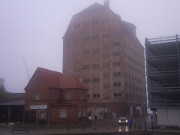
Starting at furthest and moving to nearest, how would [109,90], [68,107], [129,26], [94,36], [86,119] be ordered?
[129,26] < [94,36] < [109,90] < [86,119] < [68,107]

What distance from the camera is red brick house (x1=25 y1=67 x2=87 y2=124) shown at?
171ft

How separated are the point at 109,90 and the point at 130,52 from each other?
17.1m

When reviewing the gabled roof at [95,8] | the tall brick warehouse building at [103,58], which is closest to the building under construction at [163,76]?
the tall brick warehouse building at [103,58]

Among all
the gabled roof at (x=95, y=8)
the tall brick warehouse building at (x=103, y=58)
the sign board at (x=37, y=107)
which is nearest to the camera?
the sign board at (x=37, y=107)

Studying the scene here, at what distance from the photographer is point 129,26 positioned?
95.1 metres

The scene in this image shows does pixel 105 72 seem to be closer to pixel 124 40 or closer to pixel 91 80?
pixel 91 80

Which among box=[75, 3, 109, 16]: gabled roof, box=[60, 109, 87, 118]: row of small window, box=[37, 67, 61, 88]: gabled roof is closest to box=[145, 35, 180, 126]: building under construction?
box=[60, 109, 87, 118]: row of small window

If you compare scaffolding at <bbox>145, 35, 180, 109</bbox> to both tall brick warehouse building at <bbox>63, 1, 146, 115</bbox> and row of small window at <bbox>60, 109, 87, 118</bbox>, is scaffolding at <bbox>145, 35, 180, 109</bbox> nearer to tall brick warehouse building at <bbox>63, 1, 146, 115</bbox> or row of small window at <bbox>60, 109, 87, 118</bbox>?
row of small window at <bbox>60, 109, 87, 118</bbox>

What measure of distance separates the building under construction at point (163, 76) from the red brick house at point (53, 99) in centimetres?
1655

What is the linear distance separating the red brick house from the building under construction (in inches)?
652

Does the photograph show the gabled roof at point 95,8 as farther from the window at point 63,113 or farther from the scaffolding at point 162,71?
the window at point 63,113

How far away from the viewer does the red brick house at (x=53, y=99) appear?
52.0 meters

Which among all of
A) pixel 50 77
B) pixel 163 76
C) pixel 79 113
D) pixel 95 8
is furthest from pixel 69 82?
pixel 95 8

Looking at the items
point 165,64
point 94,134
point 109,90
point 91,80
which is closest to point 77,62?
point 91,80
